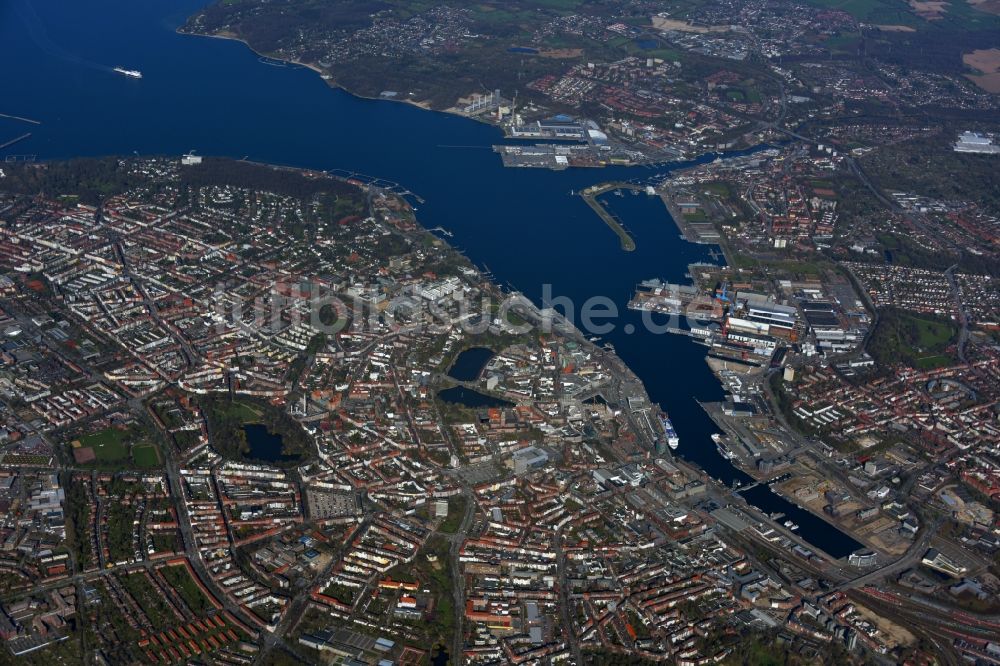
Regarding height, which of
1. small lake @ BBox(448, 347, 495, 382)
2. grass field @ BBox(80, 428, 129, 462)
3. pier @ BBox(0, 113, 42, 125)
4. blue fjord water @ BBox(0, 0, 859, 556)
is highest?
grass field @ BBox(80, 428, 129, 462)

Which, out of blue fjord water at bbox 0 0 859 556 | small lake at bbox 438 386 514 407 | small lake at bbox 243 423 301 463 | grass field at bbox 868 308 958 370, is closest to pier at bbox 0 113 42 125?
blue fjord water at bbox 0 0 859 556

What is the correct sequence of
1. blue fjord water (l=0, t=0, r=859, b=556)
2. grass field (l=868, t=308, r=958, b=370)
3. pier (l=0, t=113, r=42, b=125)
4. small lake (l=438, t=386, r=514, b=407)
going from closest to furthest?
small lake (l=438, t=386, r=514, b=407) → grass field (l=868, t=308, r=958, b=370) → blue fjord water (l=0, t=0, r=859, b=556) → pier (l=0, t=113, r=42, b=125)

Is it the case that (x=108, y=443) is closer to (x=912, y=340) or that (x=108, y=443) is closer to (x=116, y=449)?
(x=116, y=449)

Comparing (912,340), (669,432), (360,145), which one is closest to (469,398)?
(669,432)

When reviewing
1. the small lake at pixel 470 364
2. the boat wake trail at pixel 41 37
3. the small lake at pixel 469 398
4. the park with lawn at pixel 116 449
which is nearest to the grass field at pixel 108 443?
the park with lawn at pixel 116 449

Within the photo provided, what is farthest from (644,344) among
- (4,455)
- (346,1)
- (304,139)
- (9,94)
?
(346,1)

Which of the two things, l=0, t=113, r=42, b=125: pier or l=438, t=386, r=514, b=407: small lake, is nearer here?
l=438, t=386, r=514, b=407: small lake

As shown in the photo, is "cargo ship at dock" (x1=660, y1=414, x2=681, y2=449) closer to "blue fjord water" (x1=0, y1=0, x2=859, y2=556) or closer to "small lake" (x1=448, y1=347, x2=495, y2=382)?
"blue fjord water" (x1=0, y1=0, x2=859, y2=556)
